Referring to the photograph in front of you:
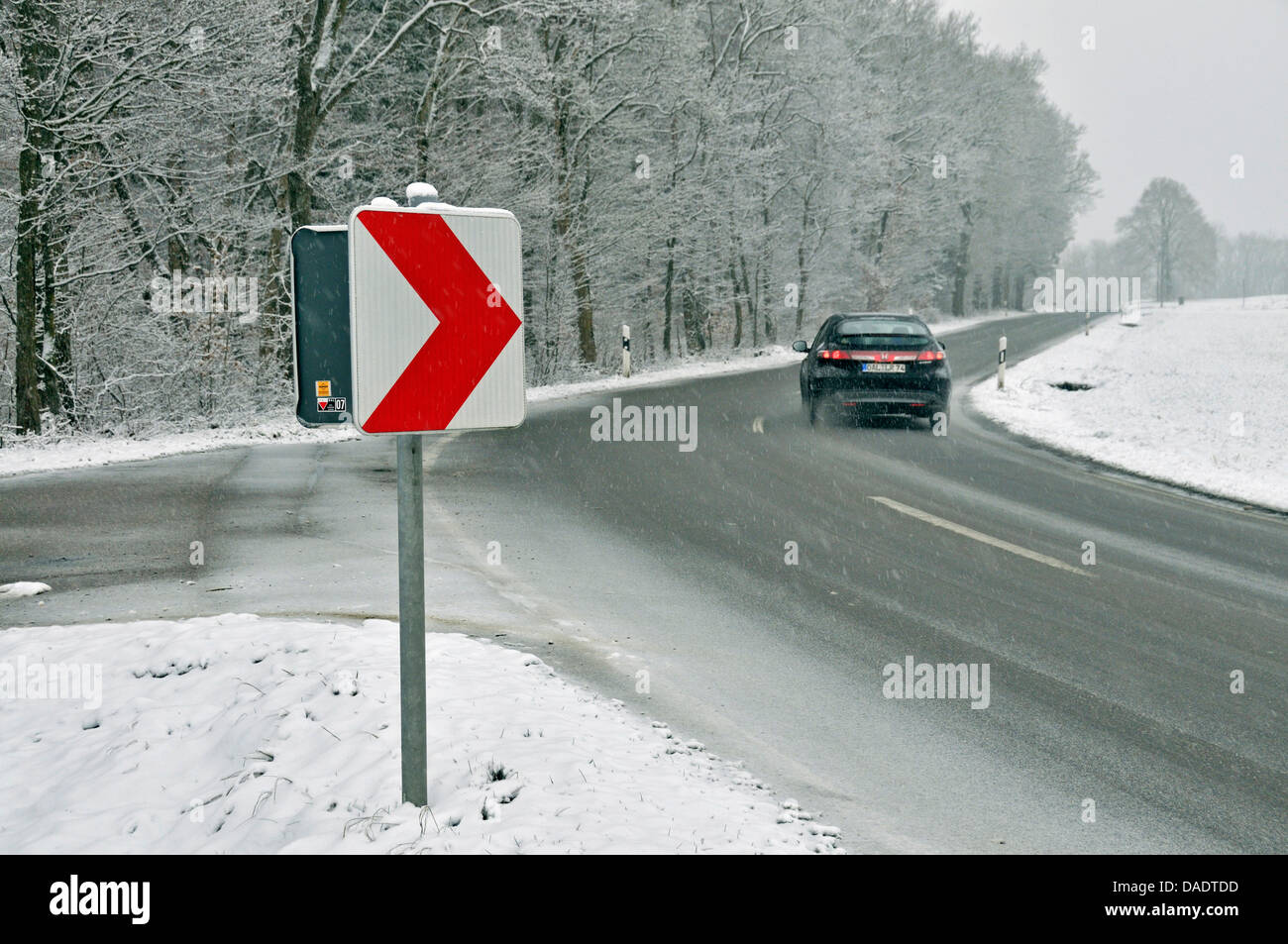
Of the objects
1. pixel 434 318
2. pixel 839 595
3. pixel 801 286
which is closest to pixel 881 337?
pixel 839 595

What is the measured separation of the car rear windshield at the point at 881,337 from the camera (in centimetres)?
1686

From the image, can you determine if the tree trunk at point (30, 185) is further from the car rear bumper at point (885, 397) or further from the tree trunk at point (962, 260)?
the tree trunk at point (962, 260)

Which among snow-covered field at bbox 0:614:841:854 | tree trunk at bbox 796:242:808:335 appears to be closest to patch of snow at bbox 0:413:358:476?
snow-covered field at bbox 0:614:841:854

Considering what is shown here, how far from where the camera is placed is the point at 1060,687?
572 cm

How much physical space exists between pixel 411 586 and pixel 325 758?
1313 millimetres

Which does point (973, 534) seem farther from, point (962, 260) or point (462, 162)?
point (962, 260)

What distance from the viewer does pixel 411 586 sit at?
146 inches

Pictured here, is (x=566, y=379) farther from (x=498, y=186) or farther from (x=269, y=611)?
(x=269, y=611)

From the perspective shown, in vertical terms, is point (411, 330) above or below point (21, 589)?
above

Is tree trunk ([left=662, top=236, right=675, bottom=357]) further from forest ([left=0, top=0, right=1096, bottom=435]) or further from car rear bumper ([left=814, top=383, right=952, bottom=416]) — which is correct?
car rear bumper ([left=814, top=383, right=952, bottom=416])

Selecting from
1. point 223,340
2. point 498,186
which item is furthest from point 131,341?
point 498,186

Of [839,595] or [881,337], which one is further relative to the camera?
[881,337]

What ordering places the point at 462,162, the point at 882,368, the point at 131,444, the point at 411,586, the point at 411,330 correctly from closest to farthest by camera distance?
the point at 411,330 → the point at 411,586 → the point at 131,444 → the point at 882,368 → the point at 462,162

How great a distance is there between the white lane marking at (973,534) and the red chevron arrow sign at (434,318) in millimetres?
5812
